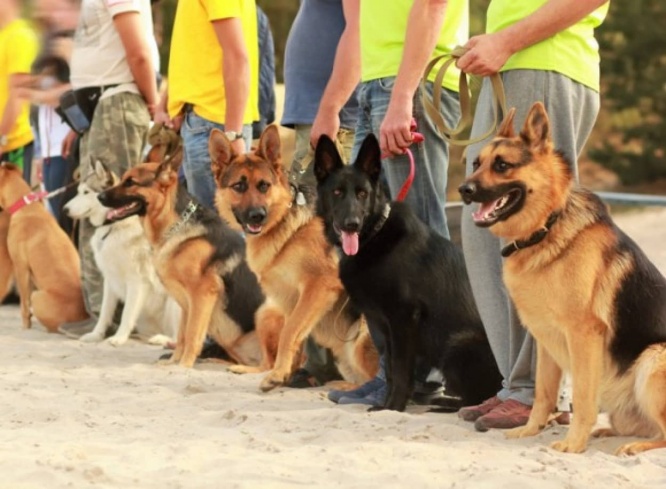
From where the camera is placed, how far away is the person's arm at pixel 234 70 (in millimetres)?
6465

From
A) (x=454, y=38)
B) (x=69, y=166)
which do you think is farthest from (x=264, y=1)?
(x=454, y=38)

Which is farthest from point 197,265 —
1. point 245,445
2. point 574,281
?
point 574,281

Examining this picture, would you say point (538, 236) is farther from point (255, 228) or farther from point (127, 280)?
point (127, 280)

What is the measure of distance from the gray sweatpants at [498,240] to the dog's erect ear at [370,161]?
1.73ft

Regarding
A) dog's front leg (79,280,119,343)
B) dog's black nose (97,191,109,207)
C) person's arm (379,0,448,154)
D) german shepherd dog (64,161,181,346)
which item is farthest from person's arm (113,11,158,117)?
person's arm (379,0,448,154)

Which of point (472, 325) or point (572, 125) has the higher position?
point (572, 125)

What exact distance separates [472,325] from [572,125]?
1.04 metres

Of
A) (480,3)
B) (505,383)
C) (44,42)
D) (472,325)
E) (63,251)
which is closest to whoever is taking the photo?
(44,42)

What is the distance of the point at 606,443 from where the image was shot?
4.52 meters

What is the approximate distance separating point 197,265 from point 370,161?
2043mm

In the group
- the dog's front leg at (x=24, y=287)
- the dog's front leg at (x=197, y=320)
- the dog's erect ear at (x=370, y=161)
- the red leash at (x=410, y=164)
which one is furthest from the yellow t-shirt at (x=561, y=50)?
the dog's front leg at (x=24, y=287)

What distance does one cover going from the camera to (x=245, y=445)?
4445mm

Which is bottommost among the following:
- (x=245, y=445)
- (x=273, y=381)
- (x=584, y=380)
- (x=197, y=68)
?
(x=273, y=381)

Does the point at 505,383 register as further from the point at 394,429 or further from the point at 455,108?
the point at 455,108
